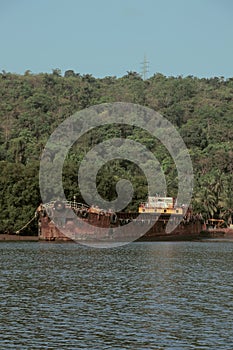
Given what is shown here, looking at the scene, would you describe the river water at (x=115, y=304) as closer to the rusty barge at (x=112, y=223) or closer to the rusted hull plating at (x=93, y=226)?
the rusty barge at (x=112, y=223)

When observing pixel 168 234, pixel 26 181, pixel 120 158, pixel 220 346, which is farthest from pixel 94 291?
pixel 120 158

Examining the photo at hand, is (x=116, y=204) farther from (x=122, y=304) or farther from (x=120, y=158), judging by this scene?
(x=122, y=304)

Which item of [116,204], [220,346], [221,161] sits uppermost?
[221,161]

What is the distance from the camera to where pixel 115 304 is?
42.7 m

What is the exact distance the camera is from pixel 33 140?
640 ft

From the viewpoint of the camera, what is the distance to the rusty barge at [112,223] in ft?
342

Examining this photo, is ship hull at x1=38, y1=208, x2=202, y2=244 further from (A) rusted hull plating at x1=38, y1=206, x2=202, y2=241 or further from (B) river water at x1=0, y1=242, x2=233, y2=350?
(B) river water at x1=0, y1=242, x2=233, y2=350

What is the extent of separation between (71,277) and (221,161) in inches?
5558

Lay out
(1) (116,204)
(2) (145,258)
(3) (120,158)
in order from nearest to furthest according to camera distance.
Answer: (2) (145,258) → (1) (116,204) → (3) (120,158)

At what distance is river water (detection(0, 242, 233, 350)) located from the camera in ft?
109

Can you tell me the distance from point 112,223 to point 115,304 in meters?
68.5

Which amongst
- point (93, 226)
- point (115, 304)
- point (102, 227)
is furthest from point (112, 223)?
point (115, 304)

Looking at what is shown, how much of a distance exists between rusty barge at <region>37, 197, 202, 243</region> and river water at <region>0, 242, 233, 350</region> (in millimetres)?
30884

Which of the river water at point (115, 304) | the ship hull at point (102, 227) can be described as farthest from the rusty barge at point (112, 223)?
the river water at point (115, 304)
